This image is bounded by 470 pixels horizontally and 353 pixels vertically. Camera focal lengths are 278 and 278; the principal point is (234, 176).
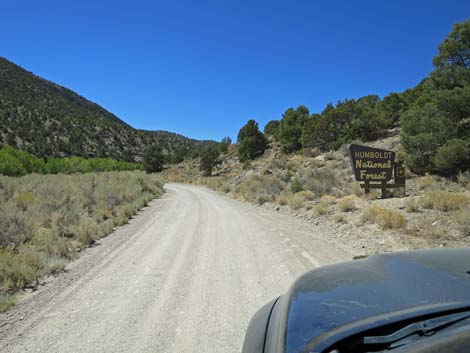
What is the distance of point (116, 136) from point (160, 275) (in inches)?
3072

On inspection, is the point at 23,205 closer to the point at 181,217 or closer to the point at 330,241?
the point at 181,217

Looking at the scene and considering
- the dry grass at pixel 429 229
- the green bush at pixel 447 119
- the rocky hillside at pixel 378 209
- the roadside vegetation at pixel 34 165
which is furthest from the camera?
the roadside vegetation at pixel 34 165

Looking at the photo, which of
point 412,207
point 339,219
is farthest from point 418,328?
point 412,207

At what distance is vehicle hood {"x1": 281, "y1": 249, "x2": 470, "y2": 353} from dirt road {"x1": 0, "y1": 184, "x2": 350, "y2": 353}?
1719mm

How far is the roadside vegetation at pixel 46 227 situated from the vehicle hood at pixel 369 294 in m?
4.64

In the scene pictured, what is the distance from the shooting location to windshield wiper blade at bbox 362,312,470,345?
1.26 meters

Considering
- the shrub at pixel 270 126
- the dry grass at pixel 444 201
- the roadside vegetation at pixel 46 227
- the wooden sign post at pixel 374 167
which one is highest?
the shrub at pixel 270 126

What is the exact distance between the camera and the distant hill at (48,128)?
5068 centimetres

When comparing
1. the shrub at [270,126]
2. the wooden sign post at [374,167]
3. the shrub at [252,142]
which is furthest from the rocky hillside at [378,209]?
the shrub at [270,126]

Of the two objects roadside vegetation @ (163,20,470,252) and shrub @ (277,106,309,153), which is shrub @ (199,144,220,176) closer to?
shrub @ (277,106,309,153)

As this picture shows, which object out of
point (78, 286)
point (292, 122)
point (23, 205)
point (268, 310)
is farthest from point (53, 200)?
point (292, 122)

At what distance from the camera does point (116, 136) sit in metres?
75.8

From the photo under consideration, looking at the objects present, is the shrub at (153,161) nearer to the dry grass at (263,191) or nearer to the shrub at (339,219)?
the dry grass at (263,191)

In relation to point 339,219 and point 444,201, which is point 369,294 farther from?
point 444,201
